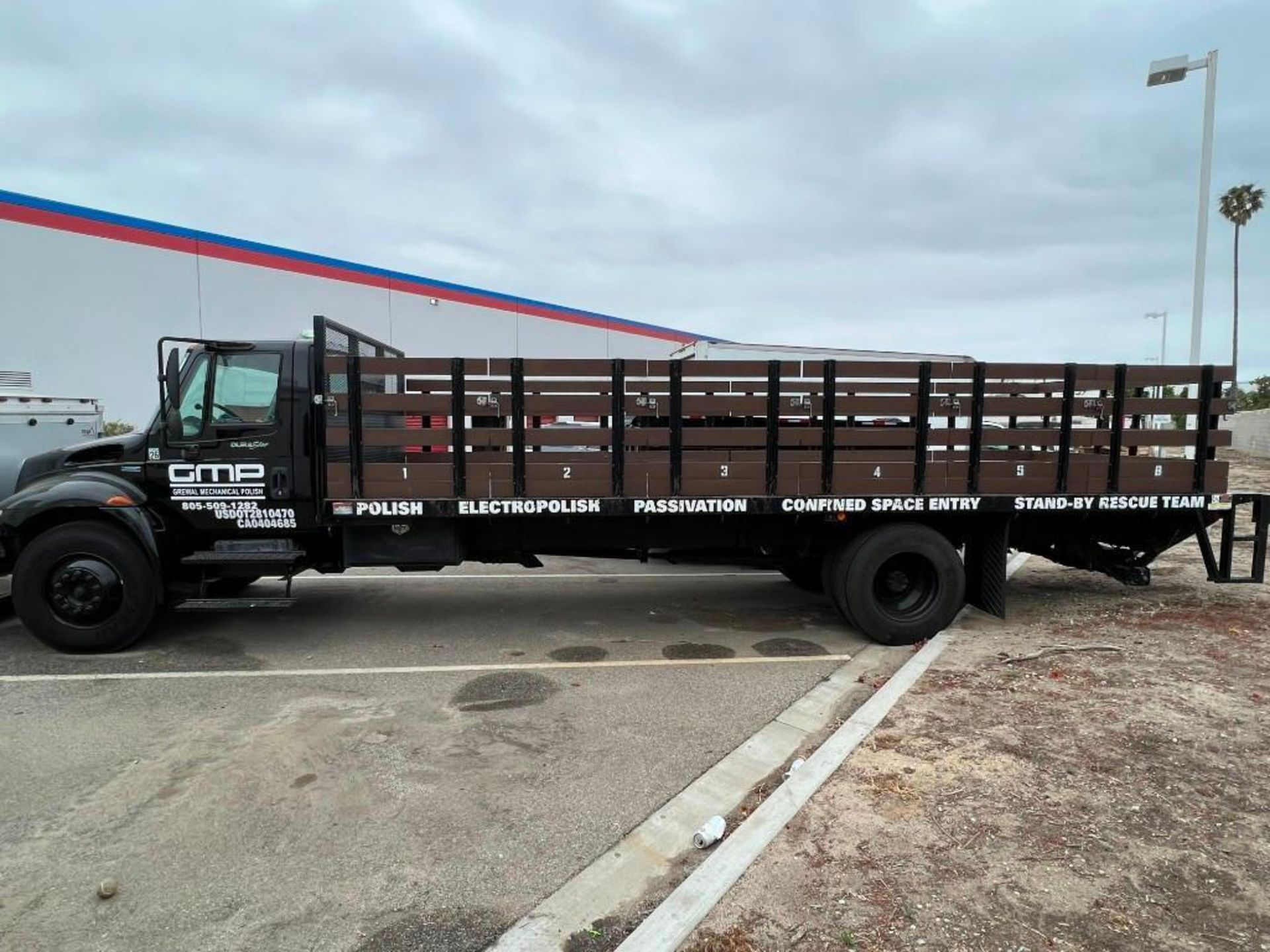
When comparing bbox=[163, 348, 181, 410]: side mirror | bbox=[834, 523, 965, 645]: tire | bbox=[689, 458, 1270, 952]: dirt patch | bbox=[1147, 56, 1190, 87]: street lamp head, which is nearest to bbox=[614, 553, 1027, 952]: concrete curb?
bbox=[689, 458, 1270, 952]: dirt patch

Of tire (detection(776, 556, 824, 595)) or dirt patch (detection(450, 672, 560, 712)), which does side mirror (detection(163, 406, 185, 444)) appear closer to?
dirt patch (detection(450, 672, 560, 712))

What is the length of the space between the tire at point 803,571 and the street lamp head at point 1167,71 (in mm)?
9432

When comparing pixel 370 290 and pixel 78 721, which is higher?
pixel 370 290

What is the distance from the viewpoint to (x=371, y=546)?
6.21m

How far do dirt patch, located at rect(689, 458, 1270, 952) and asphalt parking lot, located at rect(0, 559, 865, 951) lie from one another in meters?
0.88

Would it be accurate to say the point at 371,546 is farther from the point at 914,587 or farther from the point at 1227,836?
the point at 1227,836

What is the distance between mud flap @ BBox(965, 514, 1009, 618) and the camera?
655cm

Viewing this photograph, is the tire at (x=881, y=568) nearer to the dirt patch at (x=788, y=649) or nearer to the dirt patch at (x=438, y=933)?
the dirt patch at (x=788, y=649)

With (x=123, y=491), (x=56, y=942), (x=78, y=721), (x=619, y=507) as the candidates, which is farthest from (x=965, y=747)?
(x=123, y=491)

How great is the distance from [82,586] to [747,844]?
218 inches

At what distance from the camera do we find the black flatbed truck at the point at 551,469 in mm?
5891

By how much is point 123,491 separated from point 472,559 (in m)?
2.77

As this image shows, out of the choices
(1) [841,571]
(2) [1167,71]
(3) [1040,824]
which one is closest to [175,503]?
(1) [841,571]

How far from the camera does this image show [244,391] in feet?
19.7
